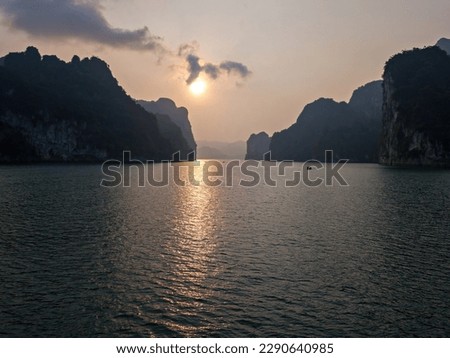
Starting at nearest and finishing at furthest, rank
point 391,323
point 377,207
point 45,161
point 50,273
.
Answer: point 391,323 → point 50,273 → point 377,207 → point 45,161

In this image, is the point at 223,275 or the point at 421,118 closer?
the point at 223,275

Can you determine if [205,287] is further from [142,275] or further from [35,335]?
[35,335]

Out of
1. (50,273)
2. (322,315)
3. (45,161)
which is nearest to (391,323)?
(322,315)

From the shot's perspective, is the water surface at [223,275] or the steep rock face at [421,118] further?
the steep rock face at [421,118]

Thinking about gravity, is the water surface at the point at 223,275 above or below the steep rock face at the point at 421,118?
below

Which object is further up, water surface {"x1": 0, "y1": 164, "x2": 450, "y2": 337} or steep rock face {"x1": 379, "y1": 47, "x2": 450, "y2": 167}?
steep rock face {"x1": 379, "y1": 47, "x2": 450, "y2": 167}

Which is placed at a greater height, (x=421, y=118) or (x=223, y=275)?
(x=421, y=118)

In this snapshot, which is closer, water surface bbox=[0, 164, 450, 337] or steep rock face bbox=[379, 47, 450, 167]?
water surface bbox=[0, 164, 450, 337]
